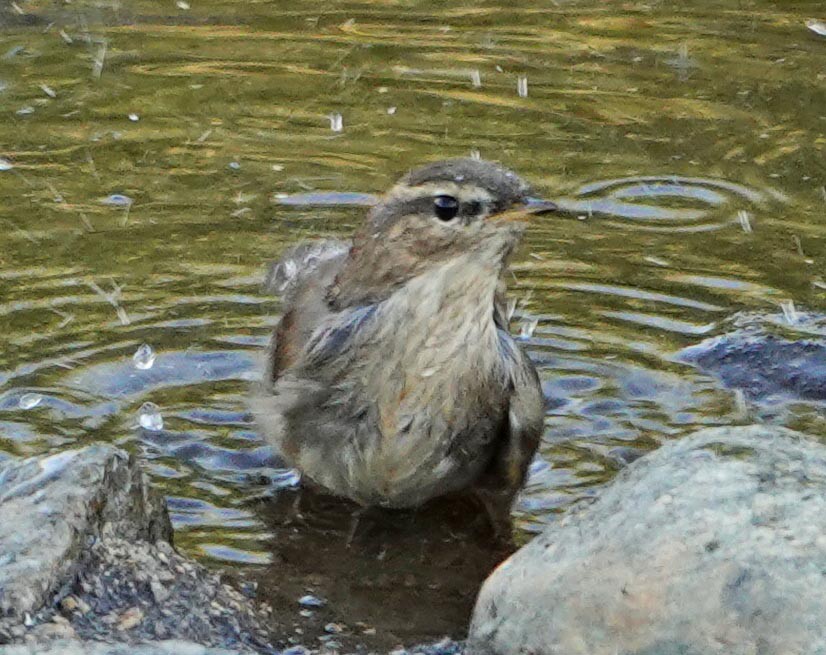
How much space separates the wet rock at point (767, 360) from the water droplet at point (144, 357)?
225 centimetres

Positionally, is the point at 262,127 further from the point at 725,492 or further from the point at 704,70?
the point at 725,492

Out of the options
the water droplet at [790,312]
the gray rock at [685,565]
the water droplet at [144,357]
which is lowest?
the water droplet at [790,312]

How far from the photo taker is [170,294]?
8836 millimetres

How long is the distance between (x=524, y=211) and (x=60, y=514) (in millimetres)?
1852

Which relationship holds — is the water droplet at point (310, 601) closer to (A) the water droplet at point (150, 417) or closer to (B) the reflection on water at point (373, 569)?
(B) the reflection on water at point (373, 569)

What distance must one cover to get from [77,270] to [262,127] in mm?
2512

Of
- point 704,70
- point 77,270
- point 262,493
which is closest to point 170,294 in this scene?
point 77,270

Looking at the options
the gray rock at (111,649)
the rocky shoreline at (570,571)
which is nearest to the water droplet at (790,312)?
the rocky shoreline at (570,571)

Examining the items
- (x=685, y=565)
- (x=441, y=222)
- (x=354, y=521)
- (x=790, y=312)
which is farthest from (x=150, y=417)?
(x=685, y=565)

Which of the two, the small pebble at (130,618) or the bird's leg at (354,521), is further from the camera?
the bird's leg at (354,521)

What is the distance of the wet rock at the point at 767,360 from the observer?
8.06 m

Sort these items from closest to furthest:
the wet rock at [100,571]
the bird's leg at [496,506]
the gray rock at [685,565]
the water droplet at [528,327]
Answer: the gray rock at [685,565] → the wet rock at [100,571] → the bird's leg at [496,506] → the water droplet at [528,327]

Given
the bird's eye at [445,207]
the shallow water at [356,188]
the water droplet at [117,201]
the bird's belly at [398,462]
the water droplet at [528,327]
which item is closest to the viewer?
the bird's eye at [445,207]

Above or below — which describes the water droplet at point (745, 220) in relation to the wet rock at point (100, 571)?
below
